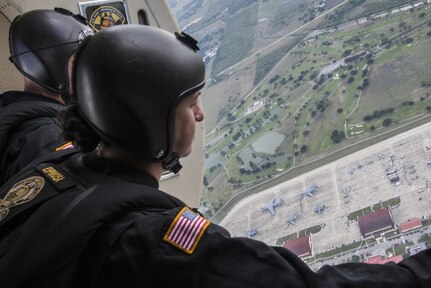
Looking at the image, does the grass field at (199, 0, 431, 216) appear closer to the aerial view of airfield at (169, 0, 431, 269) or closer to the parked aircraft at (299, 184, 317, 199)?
the aerial view of airfield at (169, 0, 431, 269)

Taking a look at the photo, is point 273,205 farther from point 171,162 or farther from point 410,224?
point 171,162

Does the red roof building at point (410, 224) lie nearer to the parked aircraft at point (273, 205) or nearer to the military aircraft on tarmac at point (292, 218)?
the military aircraft on tarmac at point (292, 218)

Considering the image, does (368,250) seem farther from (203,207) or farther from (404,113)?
(203,207)

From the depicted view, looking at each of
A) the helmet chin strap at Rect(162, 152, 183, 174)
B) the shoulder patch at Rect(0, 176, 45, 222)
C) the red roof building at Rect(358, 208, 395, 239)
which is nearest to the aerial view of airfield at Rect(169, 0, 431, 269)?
the red roof building at Rect(358, 208, 395, 239)

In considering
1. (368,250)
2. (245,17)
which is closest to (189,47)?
(368,250)

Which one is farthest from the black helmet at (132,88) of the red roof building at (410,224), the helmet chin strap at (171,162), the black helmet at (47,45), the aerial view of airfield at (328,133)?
the red roof building at (410,224)

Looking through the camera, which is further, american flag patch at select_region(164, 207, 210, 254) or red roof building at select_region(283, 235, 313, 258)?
red roof building at select_region(283, 235, 313, 258)
